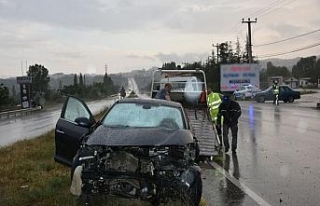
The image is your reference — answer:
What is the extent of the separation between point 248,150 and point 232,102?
4.44ft

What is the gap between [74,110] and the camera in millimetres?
8719

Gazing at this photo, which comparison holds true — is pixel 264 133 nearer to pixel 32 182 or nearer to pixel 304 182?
pixel 304 182

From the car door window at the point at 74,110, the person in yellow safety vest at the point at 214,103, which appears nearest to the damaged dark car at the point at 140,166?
the car door window at the point at 74,110

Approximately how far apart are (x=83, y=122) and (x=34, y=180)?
2.15m

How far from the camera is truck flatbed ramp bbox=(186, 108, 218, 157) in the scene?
11.8m

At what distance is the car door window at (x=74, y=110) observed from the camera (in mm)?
8609

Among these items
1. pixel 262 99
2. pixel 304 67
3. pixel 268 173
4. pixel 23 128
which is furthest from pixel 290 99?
pixel 304 67

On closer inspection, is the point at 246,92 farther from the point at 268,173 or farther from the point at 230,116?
the point at 268,173

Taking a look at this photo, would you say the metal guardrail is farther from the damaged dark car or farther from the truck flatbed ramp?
the damaged dark car

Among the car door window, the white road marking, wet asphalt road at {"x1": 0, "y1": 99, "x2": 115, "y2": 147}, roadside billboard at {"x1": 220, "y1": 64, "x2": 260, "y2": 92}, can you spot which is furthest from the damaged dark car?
roadside billboard at {"x1": 220, "y1": 64, "x2": 260, "y2": 92}

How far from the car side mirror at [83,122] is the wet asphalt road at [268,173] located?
2224mm

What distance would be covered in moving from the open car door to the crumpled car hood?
3.60 ft

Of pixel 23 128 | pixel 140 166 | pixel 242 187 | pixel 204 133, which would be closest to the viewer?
pixel 140 166

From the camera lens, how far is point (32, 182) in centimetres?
931
